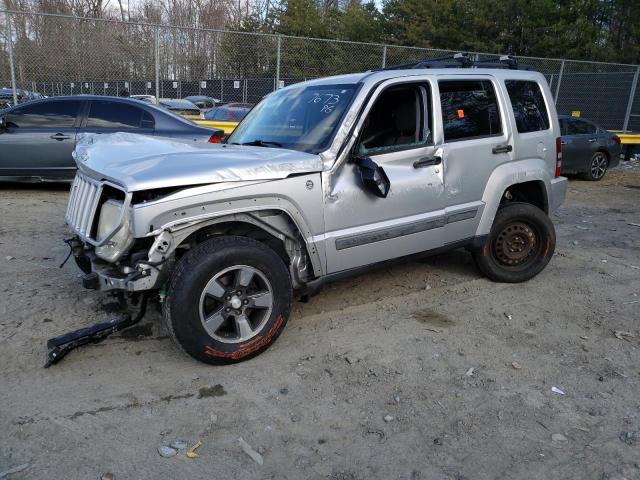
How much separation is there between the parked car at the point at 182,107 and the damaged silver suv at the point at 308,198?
29.6 feet

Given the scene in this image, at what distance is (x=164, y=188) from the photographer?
3.11m

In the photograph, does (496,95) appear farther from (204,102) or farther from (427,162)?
(204,102)

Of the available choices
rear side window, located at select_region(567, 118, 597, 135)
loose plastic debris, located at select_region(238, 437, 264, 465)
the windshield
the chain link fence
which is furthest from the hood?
rear side window, located at select_region(567, 118, 597, 135)

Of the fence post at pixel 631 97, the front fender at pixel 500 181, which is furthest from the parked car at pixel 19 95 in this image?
the fence post at pixel 631 97

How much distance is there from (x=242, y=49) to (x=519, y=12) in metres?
17.9

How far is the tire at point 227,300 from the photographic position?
3.18m

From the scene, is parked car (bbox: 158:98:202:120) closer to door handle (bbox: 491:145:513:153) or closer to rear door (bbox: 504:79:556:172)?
rear door (bbox: 504:79:556:172)

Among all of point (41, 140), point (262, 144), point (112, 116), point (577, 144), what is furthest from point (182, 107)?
point (262, 144)

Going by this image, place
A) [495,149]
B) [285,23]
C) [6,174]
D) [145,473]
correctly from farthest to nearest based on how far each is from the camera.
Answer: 1. [285,23]
2. [6,174]
3. [495,149]
4. [145,473]

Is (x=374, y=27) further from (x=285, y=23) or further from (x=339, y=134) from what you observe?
(x=339, y=134)

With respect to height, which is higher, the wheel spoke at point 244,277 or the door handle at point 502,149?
the door handle at point 502,149

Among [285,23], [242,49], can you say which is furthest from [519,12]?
[242,49]

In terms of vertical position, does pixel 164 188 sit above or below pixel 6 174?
above

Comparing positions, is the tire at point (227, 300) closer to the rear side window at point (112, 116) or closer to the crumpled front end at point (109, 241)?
the crumpled front end at point (109, 241)
